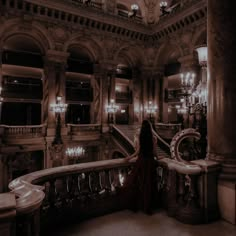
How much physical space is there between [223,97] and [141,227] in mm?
2392

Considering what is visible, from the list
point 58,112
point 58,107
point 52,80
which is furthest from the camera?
point 52,80

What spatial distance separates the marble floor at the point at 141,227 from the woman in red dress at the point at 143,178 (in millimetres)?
273

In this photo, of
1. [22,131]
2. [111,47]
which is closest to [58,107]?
[22,131]

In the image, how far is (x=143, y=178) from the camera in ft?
11.7

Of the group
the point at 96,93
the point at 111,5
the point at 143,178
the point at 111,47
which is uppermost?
the point at 111,5

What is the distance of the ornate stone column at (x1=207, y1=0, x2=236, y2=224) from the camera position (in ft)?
10.9

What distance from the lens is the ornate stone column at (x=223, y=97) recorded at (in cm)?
333

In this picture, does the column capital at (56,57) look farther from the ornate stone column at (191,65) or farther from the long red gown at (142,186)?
the long red gown at (142,186)

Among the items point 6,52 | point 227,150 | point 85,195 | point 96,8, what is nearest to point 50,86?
point 6,52

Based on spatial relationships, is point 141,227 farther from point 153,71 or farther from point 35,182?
point 153,71

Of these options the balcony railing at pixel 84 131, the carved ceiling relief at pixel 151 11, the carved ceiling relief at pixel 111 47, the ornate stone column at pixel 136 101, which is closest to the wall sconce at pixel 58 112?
the balcony railing at pixel 84 131

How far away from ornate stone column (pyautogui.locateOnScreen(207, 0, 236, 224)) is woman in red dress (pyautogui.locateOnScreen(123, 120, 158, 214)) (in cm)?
102

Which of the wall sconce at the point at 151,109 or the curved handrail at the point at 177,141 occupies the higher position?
the wall sconce at the point at 151,109

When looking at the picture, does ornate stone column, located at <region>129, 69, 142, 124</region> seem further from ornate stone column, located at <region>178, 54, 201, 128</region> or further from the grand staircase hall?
ornate stone column, located at <region>178, 54, 201, 128</region>
